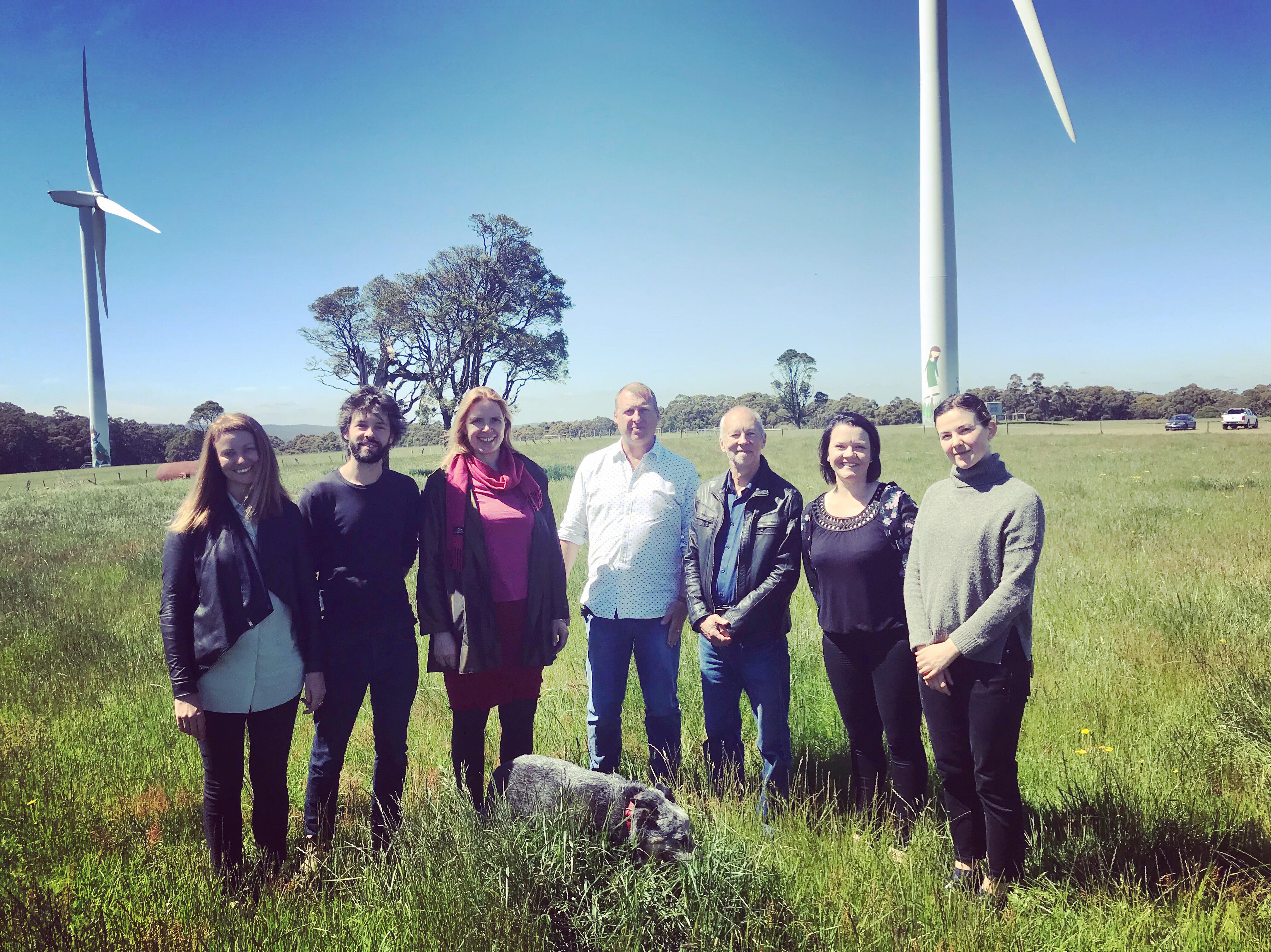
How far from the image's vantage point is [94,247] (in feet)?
99.1

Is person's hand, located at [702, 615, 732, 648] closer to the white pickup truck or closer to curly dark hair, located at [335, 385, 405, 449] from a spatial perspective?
curly dark hair, located at [335, 385, 405, 449]

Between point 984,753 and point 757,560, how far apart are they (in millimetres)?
1274

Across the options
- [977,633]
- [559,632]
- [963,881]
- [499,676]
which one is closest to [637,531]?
[559,632]

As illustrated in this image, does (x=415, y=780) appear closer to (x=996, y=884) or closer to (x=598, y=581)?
(x=598, y=581)

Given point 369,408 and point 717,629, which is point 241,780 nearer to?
point 369,408

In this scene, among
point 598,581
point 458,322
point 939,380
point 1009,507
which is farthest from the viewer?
point 458,322

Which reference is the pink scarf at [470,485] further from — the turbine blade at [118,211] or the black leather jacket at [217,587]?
the turbine blade at [118,211]

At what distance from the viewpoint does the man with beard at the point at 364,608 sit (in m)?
3.08

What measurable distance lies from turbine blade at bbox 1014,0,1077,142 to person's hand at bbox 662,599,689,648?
770 inches

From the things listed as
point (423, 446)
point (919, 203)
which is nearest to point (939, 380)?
point (919, 203)

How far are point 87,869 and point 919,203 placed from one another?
28294 mm

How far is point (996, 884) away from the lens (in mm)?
2674

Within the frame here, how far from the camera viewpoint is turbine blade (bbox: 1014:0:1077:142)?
16641 mm

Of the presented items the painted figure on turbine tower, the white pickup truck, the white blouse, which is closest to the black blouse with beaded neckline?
the white blouse
